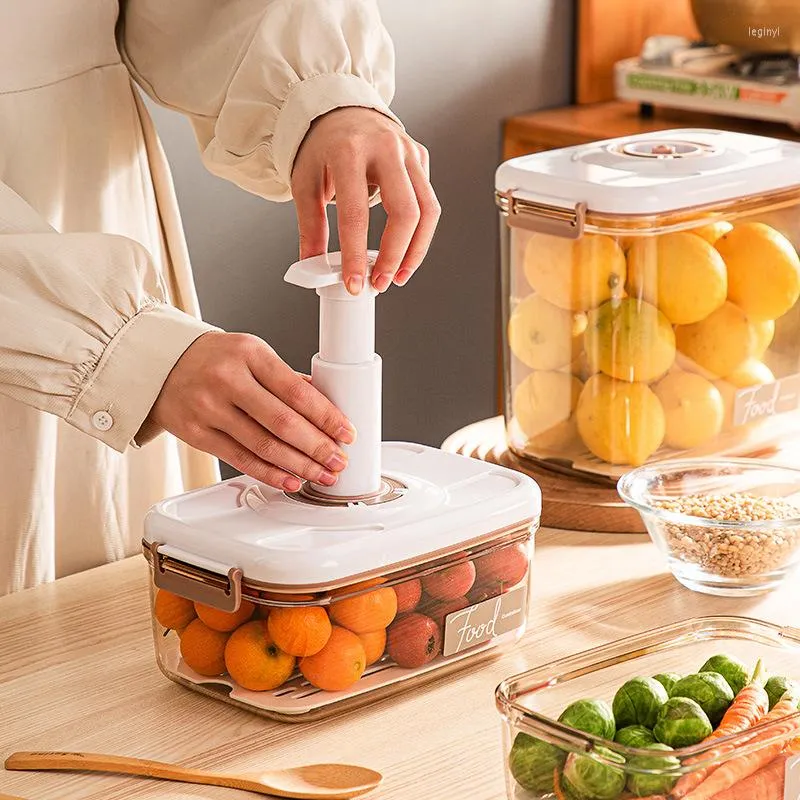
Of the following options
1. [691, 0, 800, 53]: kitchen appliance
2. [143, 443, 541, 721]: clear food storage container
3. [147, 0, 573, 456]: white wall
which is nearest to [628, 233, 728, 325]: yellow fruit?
[143, 443, 541, 721]: clear food storage container

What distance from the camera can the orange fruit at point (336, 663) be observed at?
2.61 feet

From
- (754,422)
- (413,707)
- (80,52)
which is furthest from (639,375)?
(80,52)

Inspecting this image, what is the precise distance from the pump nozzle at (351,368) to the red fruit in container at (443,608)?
0.08m

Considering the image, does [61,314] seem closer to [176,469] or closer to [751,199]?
[176,469]

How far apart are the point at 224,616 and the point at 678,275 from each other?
527mm

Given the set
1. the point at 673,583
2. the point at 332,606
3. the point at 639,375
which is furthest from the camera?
the point at 639,375

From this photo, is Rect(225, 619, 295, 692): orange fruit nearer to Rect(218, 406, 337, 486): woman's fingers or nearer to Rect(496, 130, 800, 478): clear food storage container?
Rect(218, 406, 337, 486): woman's fingers

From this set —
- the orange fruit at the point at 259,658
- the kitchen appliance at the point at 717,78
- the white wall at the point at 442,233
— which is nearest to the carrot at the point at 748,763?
the orange fruit at the point at 259,658

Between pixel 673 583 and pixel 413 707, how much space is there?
11.4 inches

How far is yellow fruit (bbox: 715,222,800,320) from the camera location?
3.81 ft

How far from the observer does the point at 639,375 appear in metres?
1.15

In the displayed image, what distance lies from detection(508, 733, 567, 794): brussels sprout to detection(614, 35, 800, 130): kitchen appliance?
160 centimetres

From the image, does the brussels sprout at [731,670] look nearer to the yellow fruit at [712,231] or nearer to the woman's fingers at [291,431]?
the woman's fingers at [291,431]

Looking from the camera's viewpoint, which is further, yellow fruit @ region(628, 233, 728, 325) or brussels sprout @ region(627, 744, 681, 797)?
yellow fruit @ region(628, 233, 728, 325)
